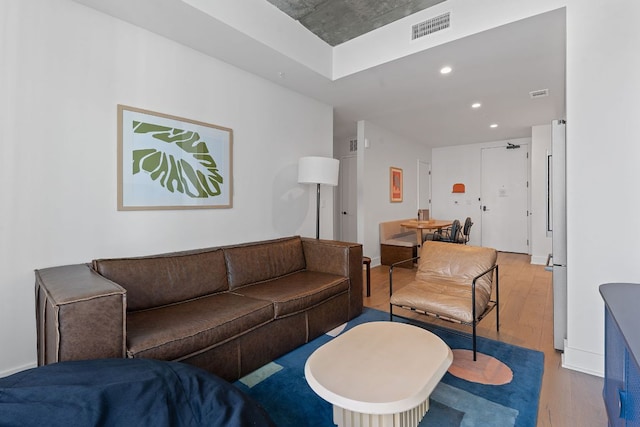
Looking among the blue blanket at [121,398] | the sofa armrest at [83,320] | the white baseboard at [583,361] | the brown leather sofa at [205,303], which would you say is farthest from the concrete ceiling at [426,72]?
the white baseboard at [583,361]

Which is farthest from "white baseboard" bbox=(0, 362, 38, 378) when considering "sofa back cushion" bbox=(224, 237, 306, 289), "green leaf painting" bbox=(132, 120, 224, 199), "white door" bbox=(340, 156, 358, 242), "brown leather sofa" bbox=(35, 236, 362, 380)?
"white door" bbox=(340, 156, 358, 242)

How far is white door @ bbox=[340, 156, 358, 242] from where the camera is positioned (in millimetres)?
6133

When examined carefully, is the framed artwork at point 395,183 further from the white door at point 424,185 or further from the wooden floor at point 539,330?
the wooden floor at point 539,330

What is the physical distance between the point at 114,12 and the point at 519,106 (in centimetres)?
502

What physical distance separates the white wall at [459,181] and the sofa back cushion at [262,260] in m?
5.56

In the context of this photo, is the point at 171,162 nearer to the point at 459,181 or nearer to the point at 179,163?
the point at 179,163

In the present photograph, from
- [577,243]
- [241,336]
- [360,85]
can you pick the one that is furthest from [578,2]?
[241,336]

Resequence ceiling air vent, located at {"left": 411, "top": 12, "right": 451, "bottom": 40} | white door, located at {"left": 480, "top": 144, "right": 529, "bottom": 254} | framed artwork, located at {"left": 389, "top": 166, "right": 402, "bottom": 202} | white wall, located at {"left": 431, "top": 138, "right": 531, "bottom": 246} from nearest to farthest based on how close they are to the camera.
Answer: ceiling air vent, located at {"left": 411, "top": 12, "right": 451, "bottom": 40} < framed artwork, located at {"left": 389, "top": 166, "right": 402, "bottom": 202} < white door, located at {"left": 480, "top": 144, "right": 529, "bottom": 254} < white wall, located at {"left": 431, "top": 138, "right": 531, "bottom": 246}

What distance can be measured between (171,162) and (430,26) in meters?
2.60

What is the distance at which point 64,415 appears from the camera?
0.85m

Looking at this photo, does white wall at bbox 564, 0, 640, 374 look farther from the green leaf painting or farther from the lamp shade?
the green leaf painting

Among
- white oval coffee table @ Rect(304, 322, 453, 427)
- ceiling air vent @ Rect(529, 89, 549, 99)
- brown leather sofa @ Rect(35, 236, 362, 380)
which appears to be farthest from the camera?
ceiling air vent @ Rect(529, 89, 549, 99)

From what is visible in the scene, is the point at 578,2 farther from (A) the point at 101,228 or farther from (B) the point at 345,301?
(A) the point at 101,228

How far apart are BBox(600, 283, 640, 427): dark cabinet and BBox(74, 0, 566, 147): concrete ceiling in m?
2.09
